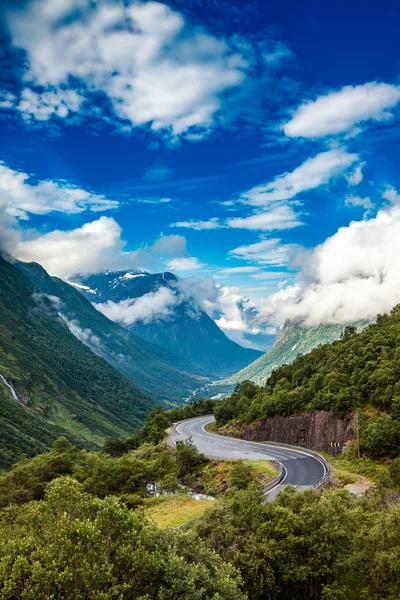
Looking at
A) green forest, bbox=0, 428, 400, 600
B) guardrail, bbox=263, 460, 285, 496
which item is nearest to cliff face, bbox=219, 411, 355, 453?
guardrail, bbox=263, 460, 285, 496

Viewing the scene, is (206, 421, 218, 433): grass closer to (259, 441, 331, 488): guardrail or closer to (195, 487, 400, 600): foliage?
(259, 441, 331, 488): guardrail

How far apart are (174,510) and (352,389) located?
1828 inches

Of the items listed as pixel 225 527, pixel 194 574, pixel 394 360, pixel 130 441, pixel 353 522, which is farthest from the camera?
pixel 130 441

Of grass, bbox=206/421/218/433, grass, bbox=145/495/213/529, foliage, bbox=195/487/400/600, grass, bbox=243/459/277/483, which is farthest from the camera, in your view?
grass, bbox=206/421/218/433

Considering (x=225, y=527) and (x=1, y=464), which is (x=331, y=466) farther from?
(x=1, y=464)

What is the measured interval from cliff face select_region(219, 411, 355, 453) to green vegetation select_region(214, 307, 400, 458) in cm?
206

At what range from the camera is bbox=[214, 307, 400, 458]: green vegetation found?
6644cm

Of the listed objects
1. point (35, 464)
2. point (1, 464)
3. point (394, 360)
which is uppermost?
point (394, 360)

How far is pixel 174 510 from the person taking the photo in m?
53.3

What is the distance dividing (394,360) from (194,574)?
232 ft

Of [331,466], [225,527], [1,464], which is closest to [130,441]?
[1,464]

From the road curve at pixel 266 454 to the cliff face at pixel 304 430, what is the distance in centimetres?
461

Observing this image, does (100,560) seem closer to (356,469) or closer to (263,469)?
Answer: (263,469)

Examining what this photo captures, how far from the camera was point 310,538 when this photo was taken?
26984mm
